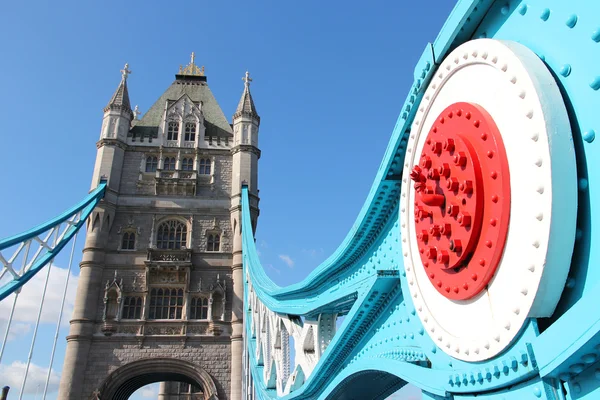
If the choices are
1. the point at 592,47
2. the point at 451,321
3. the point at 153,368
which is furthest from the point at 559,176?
the point at 153,368

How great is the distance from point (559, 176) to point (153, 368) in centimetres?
2172

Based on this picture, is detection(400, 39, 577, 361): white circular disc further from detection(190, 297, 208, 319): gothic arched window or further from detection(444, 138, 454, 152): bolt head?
detection(190, 297, 208, 319): gothic arched window

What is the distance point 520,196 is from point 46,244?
20.6 m

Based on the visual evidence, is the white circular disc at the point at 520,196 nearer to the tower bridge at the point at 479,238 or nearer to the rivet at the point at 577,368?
the tower bridge at the point at 479,238

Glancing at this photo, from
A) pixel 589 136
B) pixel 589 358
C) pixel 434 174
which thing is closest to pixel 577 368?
pixel 589 358

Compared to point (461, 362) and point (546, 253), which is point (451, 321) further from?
point (546, 253)

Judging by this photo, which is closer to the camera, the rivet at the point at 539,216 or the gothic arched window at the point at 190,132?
the rivet at the point at 539,216

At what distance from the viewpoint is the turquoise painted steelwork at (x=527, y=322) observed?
2.47m

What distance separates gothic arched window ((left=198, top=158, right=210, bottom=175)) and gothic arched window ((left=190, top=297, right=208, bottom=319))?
6.68 m

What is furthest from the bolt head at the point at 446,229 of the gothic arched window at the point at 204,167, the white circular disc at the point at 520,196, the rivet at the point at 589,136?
the gothic arched window at the point at 204,167

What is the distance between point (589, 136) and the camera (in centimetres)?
251

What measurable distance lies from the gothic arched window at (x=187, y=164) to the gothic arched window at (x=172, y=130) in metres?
1.64

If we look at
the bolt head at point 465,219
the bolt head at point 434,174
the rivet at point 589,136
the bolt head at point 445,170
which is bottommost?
the rivet at point 589,136

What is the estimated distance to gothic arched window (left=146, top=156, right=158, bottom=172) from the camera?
1023 inches
